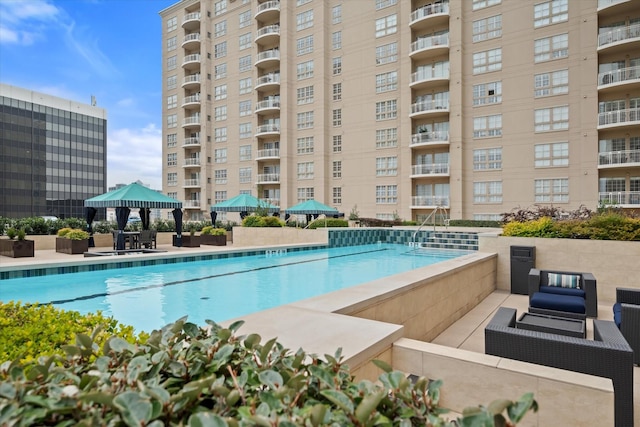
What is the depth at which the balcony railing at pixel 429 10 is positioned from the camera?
25300 mm

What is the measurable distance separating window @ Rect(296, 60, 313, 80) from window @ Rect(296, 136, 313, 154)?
5103 mm

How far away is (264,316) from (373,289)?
1.43 metres

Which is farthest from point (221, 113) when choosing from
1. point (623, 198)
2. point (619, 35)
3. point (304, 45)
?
point (623, 198)

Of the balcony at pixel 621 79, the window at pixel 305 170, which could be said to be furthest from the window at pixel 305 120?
the balcony at pixel 621 79

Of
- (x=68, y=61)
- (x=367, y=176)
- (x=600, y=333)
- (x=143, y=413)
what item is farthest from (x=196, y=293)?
(x=68, y=61)

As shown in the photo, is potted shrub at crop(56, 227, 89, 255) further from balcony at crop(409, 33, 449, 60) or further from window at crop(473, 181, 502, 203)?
balcony at crop(409, 33, 449, 60)

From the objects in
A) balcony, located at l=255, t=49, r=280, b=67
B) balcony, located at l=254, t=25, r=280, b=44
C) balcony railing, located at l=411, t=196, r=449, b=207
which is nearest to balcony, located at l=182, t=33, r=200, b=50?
balcony, located at l=254, t=25, r=280, b=44

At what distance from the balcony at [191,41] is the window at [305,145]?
1531 centimetres

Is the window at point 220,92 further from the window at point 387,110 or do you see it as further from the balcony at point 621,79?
the balcony at point 621,79

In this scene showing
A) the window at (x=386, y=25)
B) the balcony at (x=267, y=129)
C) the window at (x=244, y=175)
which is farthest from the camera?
the window at (x=244, y=175)

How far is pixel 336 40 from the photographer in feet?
100

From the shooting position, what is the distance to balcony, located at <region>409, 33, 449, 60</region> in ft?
82.7

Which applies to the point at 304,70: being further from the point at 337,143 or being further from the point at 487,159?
the point at 487,159

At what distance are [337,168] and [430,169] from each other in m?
7.68
